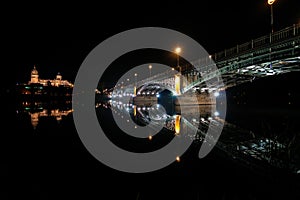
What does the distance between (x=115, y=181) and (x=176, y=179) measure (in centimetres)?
179

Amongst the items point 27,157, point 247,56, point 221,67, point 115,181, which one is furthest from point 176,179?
point 221,67

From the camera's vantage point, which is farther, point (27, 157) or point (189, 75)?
point (189, 75)

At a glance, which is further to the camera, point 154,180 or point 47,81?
point 47,81

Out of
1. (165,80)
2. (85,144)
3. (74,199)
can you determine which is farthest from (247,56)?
(165,80)

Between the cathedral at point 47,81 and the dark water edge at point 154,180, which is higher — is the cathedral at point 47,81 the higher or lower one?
the higher one

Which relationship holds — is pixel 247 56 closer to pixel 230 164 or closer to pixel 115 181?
pixel 230 164

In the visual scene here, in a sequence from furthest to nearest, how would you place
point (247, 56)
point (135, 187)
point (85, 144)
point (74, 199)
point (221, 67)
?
point (221, 67) < point (247, 56) < point (85, 144) < point (135, 187) < point (74, 199)

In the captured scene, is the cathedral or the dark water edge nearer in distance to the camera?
the dark water edge

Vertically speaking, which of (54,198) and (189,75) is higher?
(189,75)

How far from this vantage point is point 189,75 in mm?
37281

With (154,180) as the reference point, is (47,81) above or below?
above

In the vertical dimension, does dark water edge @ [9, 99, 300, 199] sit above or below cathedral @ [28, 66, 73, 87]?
below

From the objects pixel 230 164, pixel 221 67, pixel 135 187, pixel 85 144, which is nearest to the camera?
pixel 135 187

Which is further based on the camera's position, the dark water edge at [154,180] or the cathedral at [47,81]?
the cathedral at [47,81]
